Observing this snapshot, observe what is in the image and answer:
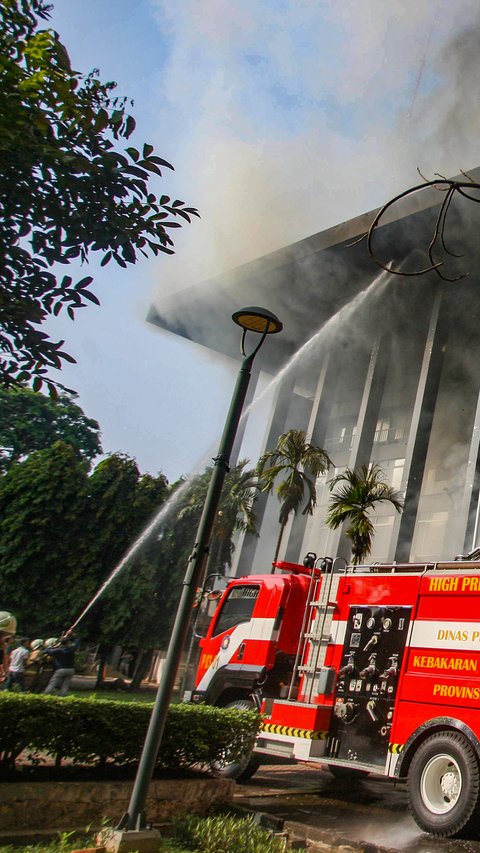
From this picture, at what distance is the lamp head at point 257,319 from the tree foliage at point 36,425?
Result: 112 feet

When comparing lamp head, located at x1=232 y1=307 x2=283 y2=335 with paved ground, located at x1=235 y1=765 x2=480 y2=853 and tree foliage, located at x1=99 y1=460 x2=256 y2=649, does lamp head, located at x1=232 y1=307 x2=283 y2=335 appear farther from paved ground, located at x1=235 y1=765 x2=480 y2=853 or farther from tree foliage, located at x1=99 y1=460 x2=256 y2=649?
tree foliage, located at x1=99 y1=460 x2=256 y2=649

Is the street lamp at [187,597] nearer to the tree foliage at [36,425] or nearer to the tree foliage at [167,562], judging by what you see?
the tree foliage at [167,562]

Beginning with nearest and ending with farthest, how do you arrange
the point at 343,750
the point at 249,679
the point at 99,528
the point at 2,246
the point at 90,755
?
the point at 2,246 → the point at 90,755 → the point at 343,750 → the point at 249,679 → the point at 99,528

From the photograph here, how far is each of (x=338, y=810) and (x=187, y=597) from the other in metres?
4.15

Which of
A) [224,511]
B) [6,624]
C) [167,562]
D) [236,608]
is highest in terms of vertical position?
[224,511]

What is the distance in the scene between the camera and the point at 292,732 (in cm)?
877

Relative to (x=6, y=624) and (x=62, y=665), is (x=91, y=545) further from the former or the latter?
(x=6, y=624)

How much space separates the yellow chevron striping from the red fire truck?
16 millimetres

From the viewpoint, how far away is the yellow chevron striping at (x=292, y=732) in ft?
28.1

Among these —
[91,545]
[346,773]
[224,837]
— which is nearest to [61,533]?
[91,545]

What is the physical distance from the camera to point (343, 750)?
27.7 feet

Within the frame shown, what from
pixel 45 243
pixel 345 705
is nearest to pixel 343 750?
pixel 345 705

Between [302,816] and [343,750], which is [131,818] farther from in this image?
[343,750]

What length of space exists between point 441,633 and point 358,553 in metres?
8.87
